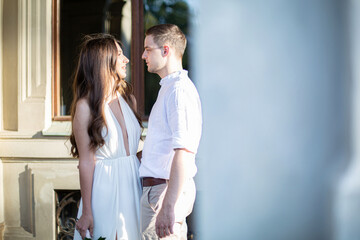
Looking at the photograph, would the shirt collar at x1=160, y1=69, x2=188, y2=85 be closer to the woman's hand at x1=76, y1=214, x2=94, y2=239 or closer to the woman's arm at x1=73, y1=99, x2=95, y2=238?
the woman's arm at x1=73, y1=99, x2=95, y2=238

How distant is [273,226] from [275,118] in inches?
14.5

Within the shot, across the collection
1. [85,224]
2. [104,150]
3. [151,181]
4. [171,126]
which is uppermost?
[171,126]

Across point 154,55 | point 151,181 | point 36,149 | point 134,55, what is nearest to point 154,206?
point 151,181

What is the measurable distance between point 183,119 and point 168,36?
1.60ft

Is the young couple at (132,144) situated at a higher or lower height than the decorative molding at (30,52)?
lower

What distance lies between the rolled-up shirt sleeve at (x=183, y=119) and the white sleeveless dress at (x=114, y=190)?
51 centimetres

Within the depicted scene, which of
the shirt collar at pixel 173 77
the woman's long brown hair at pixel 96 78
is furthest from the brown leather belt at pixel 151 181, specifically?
the shirt collar at pixel 173 77

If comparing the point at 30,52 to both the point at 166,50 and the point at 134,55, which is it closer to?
the point at 134,55

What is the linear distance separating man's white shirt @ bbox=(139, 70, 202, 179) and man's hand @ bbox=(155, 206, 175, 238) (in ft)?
0.73

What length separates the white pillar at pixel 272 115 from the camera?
1.33 metres

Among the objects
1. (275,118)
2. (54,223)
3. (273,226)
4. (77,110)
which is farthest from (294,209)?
(54,223)

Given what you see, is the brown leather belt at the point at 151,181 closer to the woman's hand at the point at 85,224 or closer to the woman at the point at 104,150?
the woman at the point at 104,150

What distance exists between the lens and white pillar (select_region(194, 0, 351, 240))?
1.33 meters

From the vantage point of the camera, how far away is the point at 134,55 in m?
3.81
